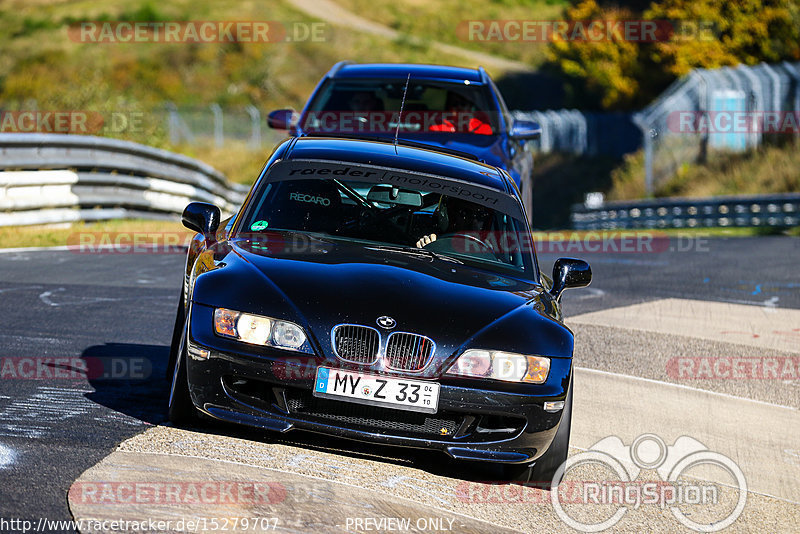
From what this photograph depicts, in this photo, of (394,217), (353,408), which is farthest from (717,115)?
(353,408)

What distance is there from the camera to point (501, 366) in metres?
5.11

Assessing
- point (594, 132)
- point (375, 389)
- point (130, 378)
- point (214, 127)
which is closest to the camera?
point (375, 389)

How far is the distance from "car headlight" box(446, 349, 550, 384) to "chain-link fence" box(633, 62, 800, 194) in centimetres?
2509

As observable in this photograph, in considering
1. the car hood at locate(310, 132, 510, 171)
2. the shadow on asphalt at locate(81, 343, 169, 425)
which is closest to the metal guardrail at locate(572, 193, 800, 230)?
the car hood at locate(310, 132, 510, 171)

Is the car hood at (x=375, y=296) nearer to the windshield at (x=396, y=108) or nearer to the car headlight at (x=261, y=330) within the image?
the car headlight at (x=261, y=330)

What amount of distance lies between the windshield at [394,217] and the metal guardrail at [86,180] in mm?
8099

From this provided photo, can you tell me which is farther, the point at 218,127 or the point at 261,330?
the point at 218,127

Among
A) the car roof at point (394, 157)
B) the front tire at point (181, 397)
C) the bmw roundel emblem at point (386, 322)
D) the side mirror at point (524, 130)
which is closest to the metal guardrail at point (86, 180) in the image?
the side mirror at point (524, 130)

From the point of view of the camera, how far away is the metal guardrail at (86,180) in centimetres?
1381

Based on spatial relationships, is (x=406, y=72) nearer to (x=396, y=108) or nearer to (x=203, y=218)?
(x=396, y=108)

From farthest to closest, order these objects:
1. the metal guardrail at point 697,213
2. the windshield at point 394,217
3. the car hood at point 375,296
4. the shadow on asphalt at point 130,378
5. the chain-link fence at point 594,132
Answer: the chain-link fence at point 594,132 → the metal guardrail at point 697,213 → the windshield at point 394,217 → the shadow on asphalt at point 130,378 → the car hood at point 375,296

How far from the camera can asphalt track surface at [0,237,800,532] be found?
16.4ft

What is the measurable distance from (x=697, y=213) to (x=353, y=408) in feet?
68.4

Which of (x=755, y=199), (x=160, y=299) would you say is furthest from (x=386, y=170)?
(x=755, y=199)
